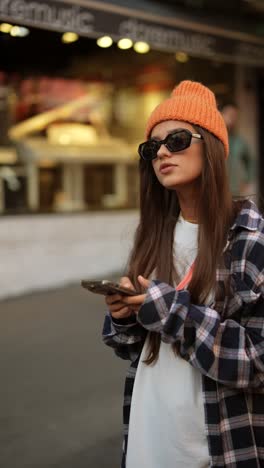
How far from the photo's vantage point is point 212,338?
150 cm

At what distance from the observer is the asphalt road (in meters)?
3.28

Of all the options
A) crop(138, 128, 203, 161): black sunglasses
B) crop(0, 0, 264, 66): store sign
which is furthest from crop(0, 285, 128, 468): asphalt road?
crop(0, 0, 264, 66): store sign

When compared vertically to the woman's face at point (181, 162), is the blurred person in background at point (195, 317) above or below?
below

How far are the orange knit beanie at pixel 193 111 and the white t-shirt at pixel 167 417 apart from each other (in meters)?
0.64

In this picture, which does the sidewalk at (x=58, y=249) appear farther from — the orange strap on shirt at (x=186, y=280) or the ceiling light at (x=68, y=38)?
the orange strap on shirt at (x=186, y=280)

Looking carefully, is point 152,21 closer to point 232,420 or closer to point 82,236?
point 82,236

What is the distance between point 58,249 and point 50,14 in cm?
281

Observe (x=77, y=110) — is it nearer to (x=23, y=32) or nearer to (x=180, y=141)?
(x=23, y=32)

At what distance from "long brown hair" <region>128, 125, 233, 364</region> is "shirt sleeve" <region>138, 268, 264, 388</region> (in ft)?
0.46

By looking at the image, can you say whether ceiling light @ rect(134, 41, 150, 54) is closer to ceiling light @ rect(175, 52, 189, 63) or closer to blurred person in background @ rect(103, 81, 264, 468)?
ceiling light @ rect(175, 52, 189, 63)

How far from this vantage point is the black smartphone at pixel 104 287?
1431 millimetres

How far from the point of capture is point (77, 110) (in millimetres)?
8094

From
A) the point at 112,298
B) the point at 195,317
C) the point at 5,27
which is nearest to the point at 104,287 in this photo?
the point at 112,298

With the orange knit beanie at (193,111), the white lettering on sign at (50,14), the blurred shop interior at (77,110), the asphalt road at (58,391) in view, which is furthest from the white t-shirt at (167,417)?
the blurred shop interior at (77,110)
